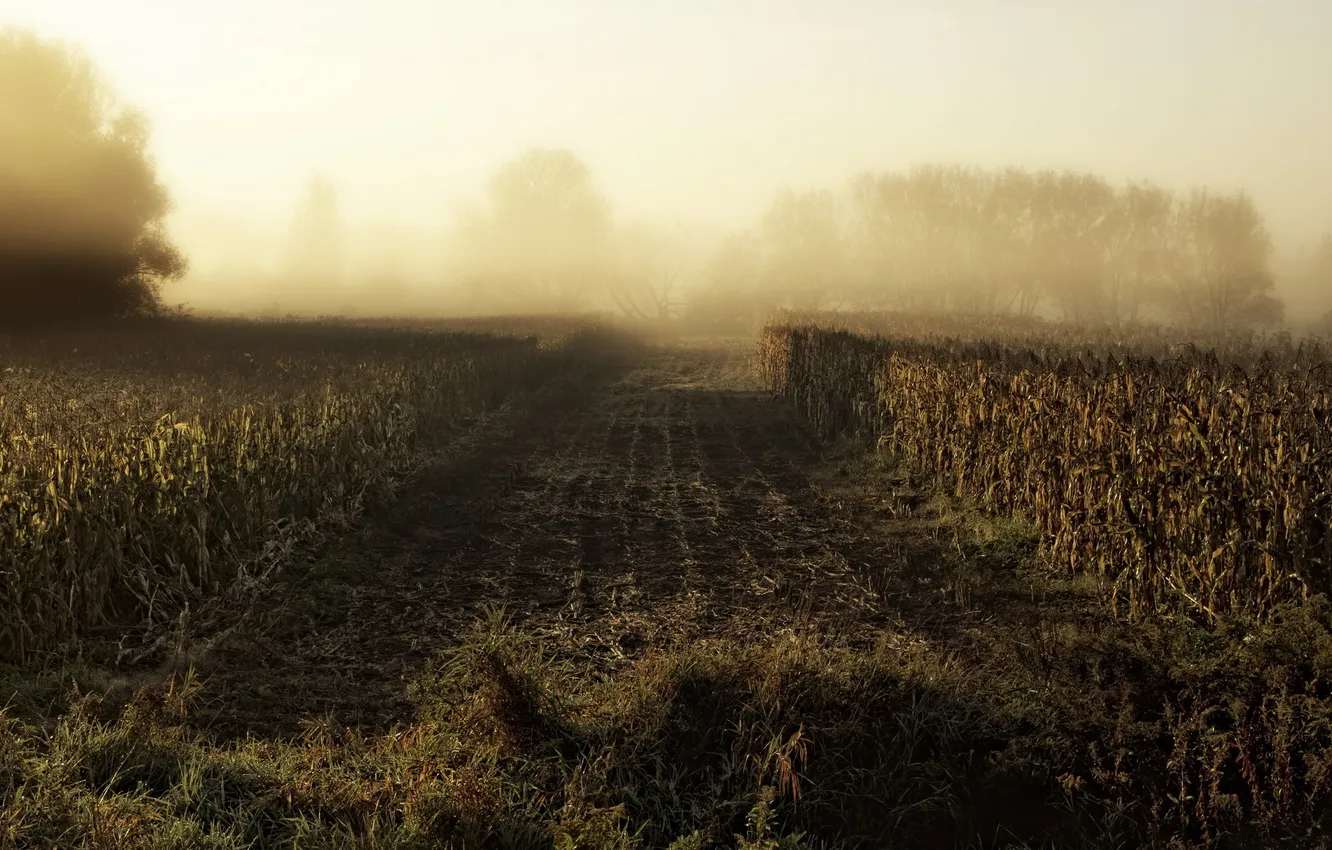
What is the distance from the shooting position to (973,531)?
9.91m

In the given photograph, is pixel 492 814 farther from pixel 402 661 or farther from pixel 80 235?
pixel 80 235

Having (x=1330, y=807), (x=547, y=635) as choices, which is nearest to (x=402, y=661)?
(x=547, y=635)

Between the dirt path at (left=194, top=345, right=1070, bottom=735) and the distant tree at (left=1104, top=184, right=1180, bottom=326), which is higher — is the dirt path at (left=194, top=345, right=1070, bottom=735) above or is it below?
below

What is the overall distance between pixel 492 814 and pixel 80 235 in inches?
1301

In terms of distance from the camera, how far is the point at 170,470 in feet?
24.7

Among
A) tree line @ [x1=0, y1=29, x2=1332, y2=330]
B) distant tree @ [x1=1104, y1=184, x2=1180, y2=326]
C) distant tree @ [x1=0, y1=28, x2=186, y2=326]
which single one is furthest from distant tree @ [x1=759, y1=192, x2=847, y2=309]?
distant tree @ [x1=0, y1=28, x2=186, y2=326]

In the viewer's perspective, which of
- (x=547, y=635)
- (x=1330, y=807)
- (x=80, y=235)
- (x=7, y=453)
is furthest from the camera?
(x=80, y=235)

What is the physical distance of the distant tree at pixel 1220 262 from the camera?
70250 mm

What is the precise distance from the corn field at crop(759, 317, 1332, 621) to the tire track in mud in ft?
5.94

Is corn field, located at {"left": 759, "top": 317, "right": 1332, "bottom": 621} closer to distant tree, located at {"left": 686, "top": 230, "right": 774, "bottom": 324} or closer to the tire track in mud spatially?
the tire track in mud

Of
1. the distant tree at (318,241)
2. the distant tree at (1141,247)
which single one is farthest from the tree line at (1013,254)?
the distant tree at (318,241)

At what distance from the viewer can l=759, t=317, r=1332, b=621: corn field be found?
6.36m

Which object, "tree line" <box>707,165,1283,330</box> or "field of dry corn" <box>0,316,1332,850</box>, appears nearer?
"field of dry corn" <box>0,316,1332,850</box>

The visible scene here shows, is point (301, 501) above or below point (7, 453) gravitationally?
below
